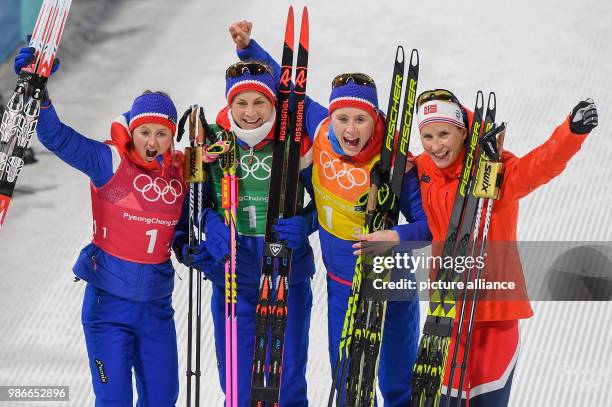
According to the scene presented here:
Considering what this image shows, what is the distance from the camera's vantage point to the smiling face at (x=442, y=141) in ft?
12.7

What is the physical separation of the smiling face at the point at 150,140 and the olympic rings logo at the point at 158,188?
3.7 inches

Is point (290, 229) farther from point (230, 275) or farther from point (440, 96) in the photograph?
point (440, 96)

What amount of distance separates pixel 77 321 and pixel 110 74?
2.97 m

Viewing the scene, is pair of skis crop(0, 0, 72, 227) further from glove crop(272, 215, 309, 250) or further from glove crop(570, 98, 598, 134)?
glove crop(570, 98, 598, 134)

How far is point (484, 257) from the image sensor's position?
3904 millimetres

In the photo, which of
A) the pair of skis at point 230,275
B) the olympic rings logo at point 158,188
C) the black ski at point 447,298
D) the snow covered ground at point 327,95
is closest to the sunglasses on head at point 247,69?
the pair of skis at point 230,275

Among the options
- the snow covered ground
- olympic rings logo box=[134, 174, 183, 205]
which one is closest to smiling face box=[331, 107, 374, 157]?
olympic rings logo box=[134, 174, 183, 205]

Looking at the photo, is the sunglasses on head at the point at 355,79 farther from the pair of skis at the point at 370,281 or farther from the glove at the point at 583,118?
the glove at the point at 583,118

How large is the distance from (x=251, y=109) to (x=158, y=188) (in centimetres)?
52

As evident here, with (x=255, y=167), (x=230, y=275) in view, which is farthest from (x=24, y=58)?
(x=230, y=275)

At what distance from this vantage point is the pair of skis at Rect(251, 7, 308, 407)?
4.14 meters

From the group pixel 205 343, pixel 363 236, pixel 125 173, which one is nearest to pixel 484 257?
pixel 363 236

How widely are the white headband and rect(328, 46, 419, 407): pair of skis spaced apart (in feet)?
0.43

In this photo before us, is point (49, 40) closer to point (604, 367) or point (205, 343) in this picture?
point (205, 343)
